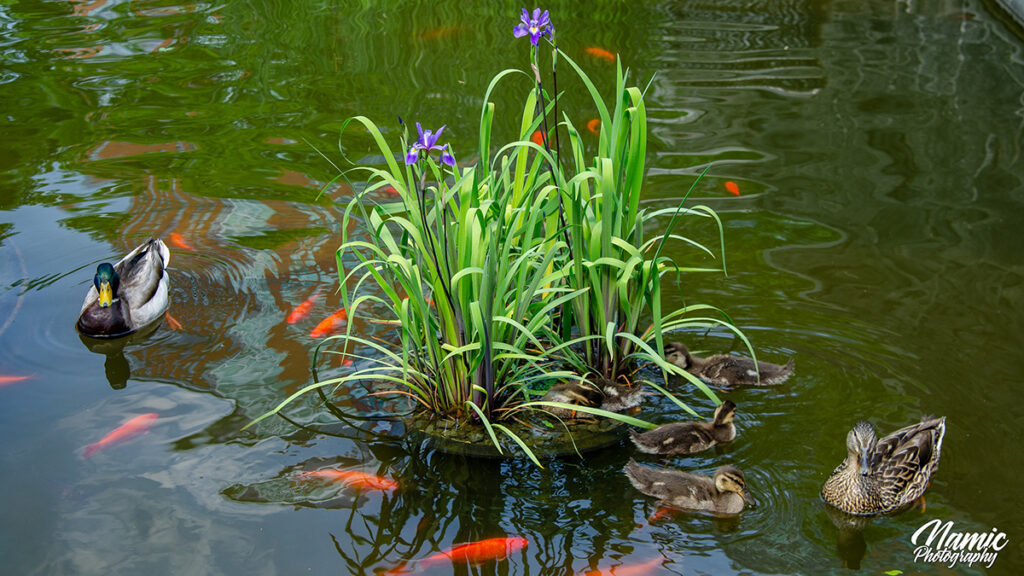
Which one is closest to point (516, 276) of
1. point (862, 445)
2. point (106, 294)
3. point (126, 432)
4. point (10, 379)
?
point (862, 445)

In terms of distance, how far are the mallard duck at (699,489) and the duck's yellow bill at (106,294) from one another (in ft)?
10.3

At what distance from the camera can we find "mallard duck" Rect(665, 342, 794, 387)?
447 centimetres

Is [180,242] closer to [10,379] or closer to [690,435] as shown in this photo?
[10,379]

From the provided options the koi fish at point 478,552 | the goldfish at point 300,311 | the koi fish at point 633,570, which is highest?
the goldfish at point 300,311

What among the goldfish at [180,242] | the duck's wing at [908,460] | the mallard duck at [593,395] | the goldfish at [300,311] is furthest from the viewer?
the goldfish at [180,242]

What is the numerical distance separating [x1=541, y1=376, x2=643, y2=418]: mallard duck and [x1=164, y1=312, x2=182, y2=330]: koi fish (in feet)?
7.76

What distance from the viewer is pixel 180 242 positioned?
6160 millimetres

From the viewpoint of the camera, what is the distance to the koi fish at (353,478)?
3982 millimetres

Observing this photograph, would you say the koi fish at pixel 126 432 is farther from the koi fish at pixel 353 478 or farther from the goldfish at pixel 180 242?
the goldfish at pixel 180 242

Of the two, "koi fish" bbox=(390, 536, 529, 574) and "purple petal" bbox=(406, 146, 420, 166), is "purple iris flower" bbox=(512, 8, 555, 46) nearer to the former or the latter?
"purple petal" bbox=(406, 146, 420, 166)

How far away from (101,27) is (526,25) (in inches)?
343

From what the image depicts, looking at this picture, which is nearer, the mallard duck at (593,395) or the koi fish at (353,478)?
the koi fish at (353,478)

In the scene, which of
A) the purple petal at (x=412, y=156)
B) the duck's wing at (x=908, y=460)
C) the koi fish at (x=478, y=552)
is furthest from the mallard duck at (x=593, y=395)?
the purple petal at (x=412, y=156)

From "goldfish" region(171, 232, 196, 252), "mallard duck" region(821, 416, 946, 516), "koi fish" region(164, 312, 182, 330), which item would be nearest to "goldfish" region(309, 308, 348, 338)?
"koi fish" region(164, 312, 182, 330)
